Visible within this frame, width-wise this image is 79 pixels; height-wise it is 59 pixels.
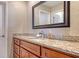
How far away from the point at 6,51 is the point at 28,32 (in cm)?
92

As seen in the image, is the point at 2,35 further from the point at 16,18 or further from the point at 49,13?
the point at 49,13

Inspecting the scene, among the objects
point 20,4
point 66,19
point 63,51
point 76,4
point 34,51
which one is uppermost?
point 20,4

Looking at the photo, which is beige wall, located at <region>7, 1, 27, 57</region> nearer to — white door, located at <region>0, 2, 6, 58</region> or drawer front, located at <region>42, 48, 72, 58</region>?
white door, located at <region>0, 2, 6, 58</region>

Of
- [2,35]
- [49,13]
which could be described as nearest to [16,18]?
[2,35]

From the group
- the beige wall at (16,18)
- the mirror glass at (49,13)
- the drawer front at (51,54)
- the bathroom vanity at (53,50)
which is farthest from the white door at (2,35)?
the drawer front at (51,54)

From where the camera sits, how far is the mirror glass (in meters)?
2.42

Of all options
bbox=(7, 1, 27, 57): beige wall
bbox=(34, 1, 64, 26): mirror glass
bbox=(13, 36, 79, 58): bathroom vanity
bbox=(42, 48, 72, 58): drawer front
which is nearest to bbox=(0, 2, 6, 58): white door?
bbox=(7, 1, 27, 57): beige wall

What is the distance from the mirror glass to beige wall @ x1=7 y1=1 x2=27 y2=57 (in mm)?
824

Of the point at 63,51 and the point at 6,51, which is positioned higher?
the point at 63,51

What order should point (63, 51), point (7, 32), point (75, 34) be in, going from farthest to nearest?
point (7, 32) → point (75, 34) → point (63, 51)

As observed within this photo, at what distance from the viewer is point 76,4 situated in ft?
6.63

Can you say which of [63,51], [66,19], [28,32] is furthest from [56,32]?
[28,32]

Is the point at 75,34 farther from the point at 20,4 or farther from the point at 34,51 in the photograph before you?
the point at 20,4

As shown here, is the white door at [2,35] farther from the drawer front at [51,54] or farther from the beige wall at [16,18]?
the drawer front at [51,54]
